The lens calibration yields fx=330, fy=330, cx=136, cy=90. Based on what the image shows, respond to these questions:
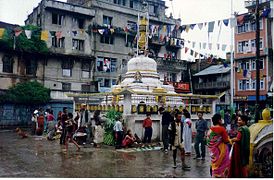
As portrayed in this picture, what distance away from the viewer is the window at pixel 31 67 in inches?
1101

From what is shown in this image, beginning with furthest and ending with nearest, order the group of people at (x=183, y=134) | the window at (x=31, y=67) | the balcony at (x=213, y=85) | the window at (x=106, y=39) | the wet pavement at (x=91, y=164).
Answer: the balcony at (x=213, y=85) < the window at (x=106, y=39) < the window at (x=31, y=67) < the group of people at (x=183, y=134) < the wet pavement at (x=91, y=164)

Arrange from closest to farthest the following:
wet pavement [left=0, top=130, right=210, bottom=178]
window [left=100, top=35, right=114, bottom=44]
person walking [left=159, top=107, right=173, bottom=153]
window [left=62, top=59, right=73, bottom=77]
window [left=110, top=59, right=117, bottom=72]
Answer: wet pavement [left=0, top=130, right=210, bottom=178], person walking [left=159, top=107, right=173, bottom=153], window [left=62, top=59, right=73, bottom=77], window [left=100, top=35, right=114, bottom=44], window [left=110, top=59, right=117, bottom=72]

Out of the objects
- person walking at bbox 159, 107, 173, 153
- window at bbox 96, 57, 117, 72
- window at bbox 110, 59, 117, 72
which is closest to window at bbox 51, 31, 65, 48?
window at bbox 96, 57, 117, 72

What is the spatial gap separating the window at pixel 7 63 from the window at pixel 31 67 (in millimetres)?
1358

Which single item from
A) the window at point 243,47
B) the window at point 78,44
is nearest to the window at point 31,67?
the window at point 78,44

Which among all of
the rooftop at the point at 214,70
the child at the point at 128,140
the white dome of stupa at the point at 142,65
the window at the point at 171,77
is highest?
the rooftop at the point at 214,70

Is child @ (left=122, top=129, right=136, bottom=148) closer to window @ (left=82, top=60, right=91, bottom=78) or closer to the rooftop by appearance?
window @ (left=82, top=60, right=91, bottom=78)

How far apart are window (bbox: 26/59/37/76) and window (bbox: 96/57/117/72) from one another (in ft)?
19.8

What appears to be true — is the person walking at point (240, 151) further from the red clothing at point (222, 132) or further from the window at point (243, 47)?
the window at point (243, 47)

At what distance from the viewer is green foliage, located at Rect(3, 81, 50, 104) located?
25828 millimetres

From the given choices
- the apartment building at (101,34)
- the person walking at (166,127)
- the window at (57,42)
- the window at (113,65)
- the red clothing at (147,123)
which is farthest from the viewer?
the window at (113,65)

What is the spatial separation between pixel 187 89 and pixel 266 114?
26.4 m

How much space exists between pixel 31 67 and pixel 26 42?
2.20 meters

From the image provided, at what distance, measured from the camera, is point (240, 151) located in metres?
6.61
